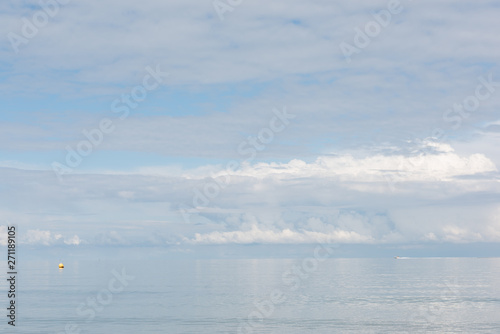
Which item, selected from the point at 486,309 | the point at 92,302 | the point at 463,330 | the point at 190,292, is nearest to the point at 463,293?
the point at 486,309

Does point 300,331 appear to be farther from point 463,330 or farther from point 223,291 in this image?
point 223,291

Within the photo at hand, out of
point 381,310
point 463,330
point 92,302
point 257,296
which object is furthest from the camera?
point 257,296

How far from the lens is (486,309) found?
127 metres

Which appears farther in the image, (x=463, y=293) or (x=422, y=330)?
(x=463, y=293)

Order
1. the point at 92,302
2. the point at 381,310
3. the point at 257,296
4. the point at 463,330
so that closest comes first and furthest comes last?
the point at 463,330
the point at 381,310
the point at 92,302
the point at 257,296

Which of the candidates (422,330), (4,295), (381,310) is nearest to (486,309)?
(381,310)

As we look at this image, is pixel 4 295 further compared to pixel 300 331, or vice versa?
pixel 4 295

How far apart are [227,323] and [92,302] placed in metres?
54.1

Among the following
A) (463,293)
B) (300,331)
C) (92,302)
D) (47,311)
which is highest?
(463,293)

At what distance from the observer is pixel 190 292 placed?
174m

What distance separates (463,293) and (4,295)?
14061cm

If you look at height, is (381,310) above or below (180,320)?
above

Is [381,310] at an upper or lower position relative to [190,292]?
lower

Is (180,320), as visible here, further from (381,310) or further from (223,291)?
(223,291)
